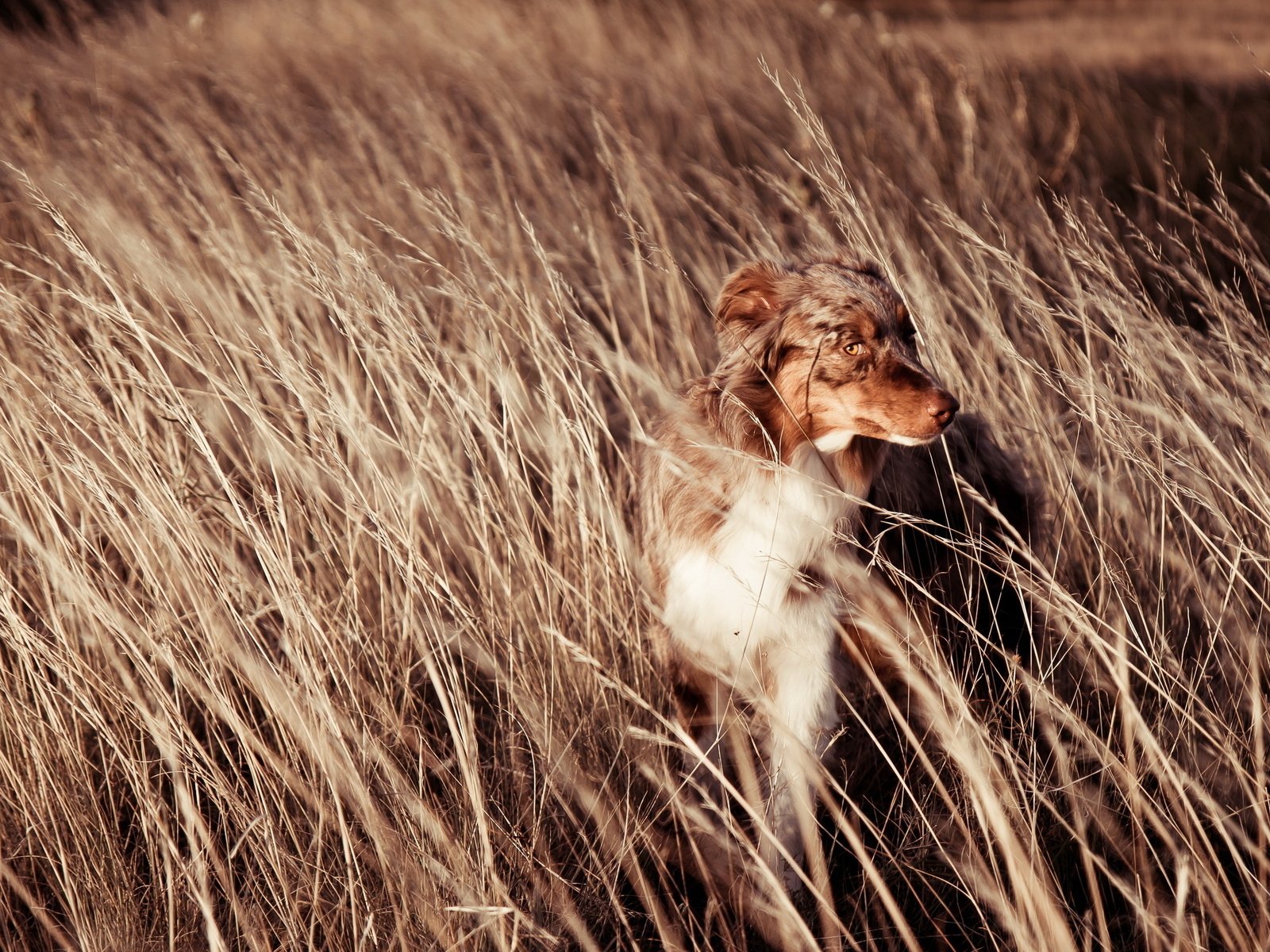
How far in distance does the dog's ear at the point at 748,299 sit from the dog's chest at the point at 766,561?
0.36m

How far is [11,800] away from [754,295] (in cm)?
197

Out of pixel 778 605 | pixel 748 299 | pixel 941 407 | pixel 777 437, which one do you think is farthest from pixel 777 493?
pixel 748 299

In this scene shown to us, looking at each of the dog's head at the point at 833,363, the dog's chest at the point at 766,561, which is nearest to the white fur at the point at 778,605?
the dog's chest at the point at 766,561

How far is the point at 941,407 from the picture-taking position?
2.16m

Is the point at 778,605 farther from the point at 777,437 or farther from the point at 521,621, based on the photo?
the point at 521,621

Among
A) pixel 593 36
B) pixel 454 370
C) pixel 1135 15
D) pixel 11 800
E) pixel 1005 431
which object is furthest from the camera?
pixel 1135 15

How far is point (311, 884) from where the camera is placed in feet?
6.31

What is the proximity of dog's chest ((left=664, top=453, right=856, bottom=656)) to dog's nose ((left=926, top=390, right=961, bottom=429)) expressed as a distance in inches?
13.1

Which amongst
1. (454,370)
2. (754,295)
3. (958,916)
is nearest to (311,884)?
(958,916)

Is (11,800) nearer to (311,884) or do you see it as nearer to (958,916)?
(311,884)

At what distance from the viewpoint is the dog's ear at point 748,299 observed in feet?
8.29

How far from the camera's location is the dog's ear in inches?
99.4

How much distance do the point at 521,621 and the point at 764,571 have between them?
1.90ft

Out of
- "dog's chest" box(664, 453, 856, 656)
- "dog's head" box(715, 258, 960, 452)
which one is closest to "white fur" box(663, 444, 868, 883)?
"dog's chest" box(664, 453, 856, 656)
